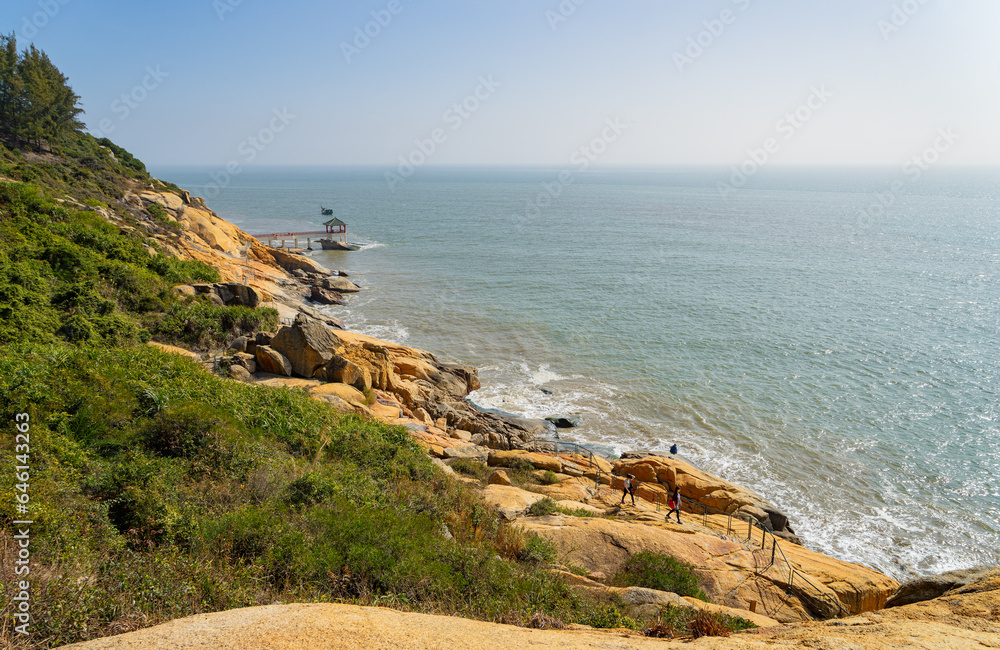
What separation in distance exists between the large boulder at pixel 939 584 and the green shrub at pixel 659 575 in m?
3.28

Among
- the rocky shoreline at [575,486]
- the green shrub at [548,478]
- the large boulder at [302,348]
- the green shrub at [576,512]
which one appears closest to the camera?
the rocky shoreline at [575,486]

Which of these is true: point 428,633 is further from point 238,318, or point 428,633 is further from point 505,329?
point 505,329

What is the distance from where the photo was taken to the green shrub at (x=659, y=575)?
1002cm

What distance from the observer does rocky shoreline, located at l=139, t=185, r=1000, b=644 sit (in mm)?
11242

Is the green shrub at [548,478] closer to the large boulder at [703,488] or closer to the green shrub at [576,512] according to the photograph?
the green shrub at [576,512]

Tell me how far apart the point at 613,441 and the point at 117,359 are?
65.5ft

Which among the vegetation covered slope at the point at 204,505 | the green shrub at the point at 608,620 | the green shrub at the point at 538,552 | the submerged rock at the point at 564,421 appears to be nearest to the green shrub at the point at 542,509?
the vegetation covered slope at the point at 204,505

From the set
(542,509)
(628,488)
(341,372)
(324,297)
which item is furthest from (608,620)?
(324,297)

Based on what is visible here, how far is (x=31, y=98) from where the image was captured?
1726 inches

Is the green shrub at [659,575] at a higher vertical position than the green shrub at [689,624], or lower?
lower

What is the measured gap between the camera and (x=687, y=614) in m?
8.34

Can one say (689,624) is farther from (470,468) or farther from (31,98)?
(31,98)

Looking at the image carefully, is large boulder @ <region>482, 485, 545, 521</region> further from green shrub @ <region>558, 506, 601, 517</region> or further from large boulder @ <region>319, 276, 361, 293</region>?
large boulder @ <region>319, 276, 361, 293</region>

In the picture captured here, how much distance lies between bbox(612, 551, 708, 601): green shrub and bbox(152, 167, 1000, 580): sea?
Result: 1139 cm
